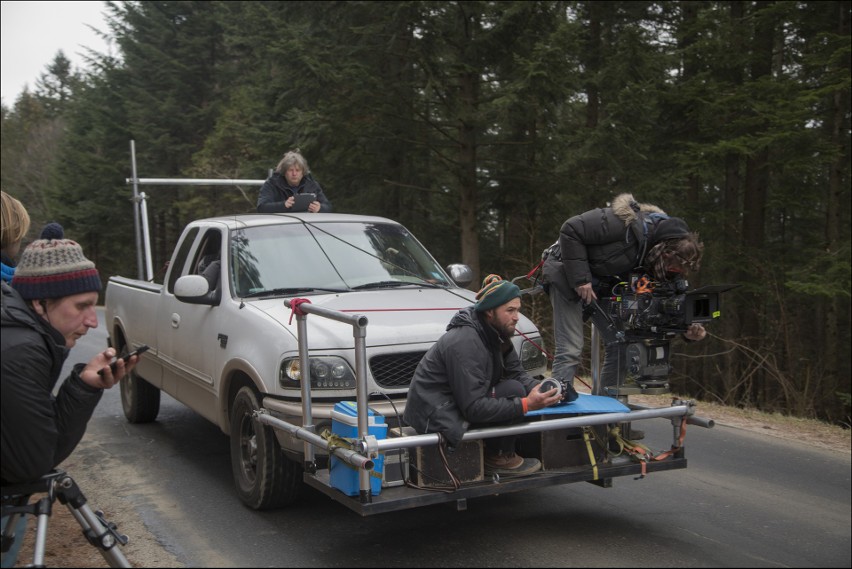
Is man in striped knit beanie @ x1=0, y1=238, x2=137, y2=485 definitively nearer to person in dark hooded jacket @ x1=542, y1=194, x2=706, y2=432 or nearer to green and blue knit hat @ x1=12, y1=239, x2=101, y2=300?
green and blue knit hat @ x1=12, y1=239, x2=101, y2=300

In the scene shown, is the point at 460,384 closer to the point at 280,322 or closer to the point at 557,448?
the point at 557,448

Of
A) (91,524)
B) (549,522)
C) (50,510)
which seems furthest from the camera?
(549,522)

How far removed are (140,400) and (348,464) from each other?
503 cm

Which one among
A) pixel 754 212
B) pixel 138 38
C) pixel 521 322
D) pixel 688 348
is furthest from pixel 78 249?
pixel 138 38

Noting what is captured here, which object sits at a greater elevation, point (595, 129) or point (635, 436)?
point (595, 129)

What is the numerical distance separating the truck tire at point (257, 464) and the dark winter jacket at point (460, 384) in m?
1.14

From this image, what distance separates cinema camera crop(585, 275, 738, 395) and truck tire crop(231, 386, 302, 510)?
2.37 metres

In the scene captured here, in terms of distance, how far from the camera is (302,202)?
8.02 metres

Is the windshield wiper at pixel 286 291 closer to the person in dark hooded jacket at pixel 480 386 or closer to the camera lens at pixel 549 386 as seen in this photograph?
the person in dark hooded jacket at pixel 480 386

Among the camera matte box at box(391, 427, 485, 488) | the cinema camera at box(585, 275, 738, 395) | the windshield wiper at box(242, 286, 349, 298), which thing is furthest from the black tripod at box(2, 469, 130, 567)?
the cinema camera at box(585, 275, 738, 395)

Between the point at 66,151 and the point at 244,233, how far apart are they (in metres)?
41.2

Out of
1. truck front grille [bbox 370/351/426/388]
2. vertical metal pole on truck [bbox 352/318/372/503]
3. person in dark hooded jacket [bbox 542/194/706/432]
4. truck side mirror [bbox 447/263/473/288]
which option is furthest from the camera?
truck side mirror [bbox 447/263/473/288]

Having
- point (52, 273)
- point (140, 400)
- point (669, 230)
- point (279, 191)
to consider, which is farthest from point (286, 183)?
Result: point (52, 273)

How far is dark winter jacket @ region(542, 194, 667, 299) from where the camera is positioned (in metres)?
5.83
